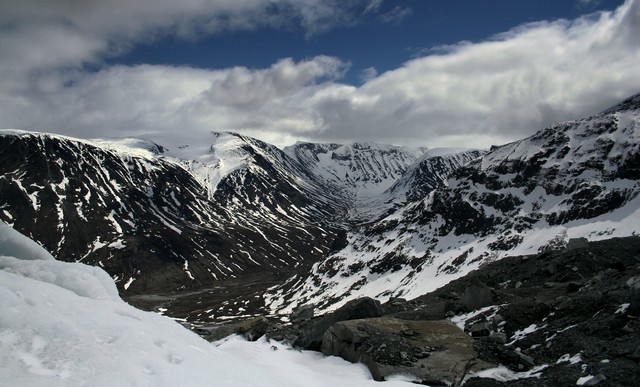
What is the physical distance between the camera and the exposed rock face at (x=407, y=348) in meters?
19.1

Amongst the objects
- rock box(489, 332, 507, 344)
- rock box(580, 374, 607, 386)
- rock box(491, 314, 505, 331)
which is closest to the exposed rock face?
rock box(489, 332, 507, 344)

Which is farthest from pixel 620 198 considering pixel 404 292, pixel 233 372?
pixel 233 372

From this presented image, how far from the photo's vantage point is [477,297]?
2994cm

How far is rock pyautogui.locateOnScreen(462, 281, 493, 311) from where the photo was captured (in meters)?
29.6

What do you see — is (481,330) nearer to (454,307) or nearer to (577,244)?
(454,307)

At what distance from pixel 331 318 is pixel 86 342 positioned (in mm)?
18002

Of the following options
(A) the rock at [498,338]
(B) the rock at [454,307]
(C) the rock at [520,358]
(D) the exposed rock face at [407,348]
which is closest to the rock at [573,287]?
(B) the rock at [454,307]

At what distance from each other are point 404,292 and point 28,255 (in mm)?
170061

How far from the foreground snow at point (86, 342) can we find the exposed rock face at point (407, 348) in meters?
5.80

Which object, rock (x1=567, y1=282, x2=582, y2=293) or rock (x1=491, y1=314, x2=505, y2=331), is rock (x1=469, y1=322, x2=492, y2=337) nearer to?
rock (x1=491, y1=314, x2=505, y2=331)

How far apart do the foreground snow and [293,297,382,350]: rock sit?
10.00 metres

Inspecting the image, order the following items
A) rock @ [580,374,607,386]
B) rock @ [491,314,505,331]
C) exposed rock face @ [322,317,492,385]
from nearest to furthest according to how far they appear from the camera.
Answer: rock @ [580,374,607,386] → exposed rock face @ [322,317,492,385] → rock @ [491,314,505,331]

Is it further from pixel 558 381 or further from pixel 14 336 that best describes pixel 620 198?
pixel 14 336

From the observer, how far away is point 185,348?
12.8 meters
